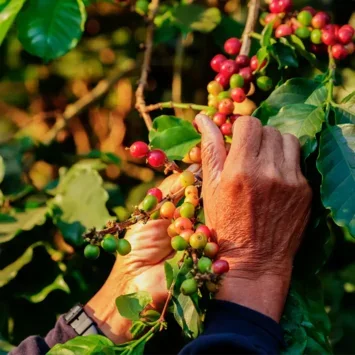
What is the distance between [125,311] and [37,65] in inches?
82.5

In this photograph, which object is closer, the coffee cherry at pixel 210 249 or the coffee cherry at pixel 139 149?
the coffee cherry at pixel 210 249

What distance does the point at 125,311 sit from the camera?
1694 millimetres

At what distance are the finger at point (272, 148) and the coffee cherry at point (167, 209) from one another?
21 centimetres

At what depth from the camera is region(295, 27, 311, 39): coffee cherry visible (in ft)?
6.41

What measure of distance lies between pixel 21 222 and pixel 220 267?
994mm

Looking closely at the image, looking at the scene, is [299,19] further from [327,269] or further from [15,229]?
[327,269]

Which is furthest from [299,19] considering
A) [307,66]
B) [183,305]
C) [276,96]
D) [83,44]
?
[83,44]

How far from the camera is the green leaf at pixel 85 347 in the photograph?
1665 millimetres

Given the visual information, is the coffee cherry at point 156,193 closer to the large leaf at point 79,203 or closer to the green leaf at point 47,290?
the large leaf at point 79,203

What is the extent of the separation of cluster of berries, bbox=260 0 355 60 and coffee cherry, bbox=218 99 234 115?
0.82 feet

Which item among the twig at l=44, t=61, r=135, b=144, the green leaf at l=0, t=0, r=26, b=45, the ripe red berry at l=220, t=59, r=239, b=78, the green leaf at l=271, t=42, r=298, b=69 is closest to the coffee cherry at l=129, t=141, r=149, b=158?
the ripe red berry at l=220, t=59, r=239, b=78

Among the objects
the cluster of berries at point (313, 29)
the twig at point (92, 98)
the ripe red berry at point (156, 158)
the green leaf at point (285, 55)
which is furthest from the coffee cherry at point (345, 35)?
the twig at point (92, 98)

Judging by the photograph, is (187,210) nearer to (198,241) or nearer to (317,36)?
(198,241)

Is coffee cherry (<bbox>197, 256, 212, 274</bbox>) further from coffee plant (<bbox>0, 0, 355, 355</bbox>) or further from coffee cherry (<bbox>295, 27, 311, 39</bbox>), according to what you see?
coffee cherry (<bbox>295, 27, 311, 39</bbox>)
